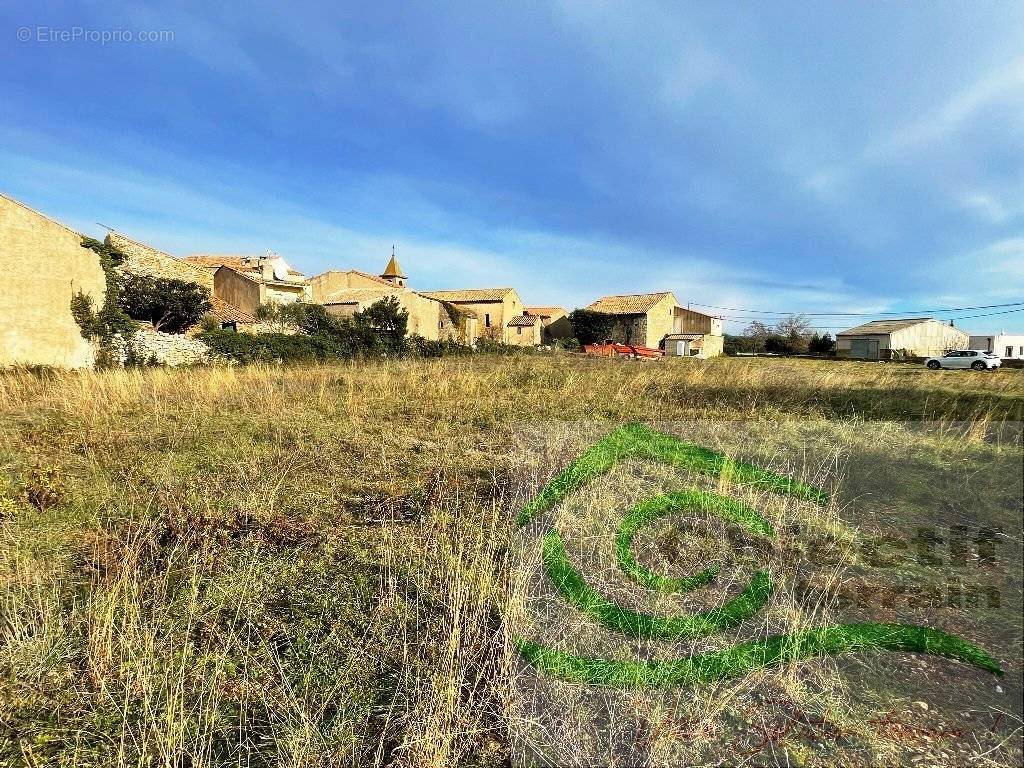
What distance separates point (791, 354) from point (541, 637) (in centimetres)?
4904

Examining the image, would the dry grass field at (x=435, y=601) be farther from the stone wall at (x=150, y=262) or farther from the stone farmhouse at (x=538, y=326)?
the stone farmhouse at (x=538, y=326)

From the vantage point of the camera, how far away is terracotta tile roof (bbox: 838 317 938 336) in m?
41.0

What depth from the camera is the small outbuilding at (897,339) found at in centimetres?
3991

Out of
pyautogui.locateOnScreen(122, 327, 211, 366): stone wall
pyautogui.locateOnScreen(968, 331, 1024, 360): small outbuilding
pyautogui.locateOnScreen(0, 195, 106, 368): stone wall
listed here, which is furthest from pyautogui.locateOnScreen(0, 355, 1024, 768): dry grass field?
pyautogui.locateOnScreen(968, 331, 1024, 360): small outbuilding

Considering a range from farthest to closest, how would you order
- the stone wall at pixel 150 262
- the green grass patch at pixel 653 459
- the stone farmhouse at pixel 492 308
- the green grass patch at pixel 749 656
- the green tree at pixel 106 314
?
1. the stone farmhouse at pixel 492 308
2. the stone wall at pixel 150 262
3. the green tree at pixel 106 314
4. the green grass patch at pixel 653 459
5. the green grass patch at pixel 749 656

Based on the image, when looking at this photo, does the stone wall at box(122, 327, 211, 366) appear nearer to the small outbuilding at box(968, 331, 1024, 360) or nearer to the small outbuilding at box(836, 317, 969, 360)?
the small outbuilding at box(836, 317, 969, 360)

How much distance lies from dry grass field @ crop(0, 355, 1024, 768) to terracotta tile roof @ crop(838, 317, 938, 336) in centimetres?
4663

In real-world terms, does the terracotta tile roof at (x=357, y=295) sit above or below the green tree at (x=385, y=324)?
above

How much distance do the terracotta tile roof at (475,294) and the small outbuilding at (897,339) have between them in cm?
3154

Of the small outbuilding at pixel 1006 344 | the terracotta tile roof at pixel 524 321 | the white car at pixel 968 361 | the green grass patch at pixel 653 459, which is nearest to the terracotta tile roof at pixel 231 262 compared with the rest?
the terracotta tile roof at pixel 524 321

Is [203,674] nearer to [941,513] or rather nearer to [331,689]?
[331,689]

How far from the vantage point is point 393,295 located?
2664cm

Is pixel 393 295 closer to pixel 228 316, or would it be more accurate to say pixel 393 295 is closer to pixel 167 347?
pixel 228 316

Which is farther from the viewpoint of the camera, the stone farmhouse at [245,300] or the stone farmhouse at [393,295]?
the stone farmhouse at [393,295]
